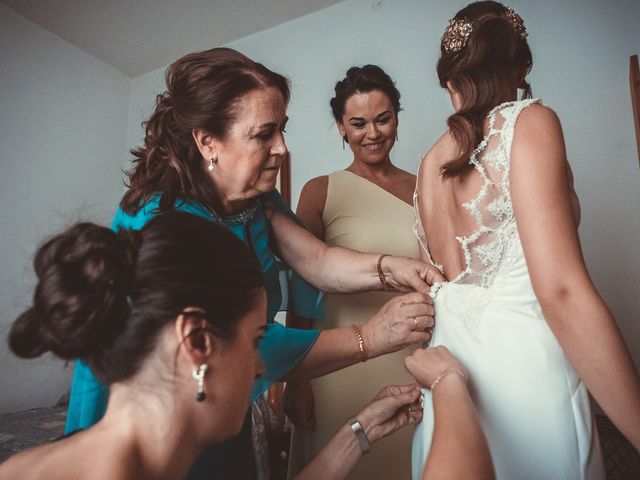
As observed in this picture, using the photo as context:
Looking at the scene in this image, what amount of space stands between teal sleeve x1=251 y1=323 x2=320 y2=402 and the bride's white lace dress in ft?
1.08

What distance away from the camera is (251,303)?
788mm

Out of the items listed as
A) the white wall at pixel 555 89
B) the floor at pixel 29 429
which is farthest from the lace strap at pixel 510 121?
the floor at pixel 29 429

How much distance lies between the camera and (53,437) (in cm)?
222

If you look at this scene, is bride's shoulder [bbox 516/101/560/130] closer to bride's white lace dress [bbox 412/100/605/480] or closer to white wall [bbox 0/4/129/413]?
bride's white lace dress [bbox 412/100/605/480]

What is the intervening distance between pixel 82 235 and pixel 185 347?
8.4 inches

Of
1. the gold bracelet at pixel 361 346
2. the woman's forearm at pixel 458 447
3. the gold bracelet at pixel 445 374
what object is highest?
the gold bracelet at pixel 361 346

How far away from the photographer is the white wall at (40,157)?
3227mm

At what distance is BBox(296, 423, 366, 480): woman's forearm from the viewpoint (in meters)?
1.16

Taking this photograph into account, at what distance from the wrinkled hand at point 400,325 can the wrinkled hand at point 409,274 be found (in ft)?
0.20

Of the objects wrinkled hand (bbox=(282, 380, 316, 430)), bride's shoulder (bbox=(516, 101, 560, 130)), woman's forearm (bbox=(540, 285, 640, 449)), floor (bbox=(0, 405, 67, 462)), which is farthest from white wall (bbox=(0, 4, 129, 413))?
woman's forearm (bbox=(540, 285, 640, 449))

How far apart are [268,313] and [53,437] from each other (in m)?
1.63

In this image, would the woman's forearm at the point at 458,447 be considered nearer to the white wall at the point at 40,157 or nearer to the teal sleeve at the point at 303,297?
the teal sleeve at the point at 303,297

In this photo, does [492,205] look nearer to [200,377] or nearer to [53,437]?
[200,377]

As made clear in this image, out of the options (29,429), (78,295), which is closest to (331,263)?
(78,295)
